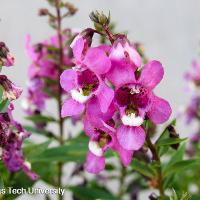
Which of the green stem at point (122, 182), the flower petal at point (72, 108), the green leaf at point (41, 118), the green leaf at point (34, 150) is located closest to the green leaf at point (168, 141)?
the flower petal at point (72, 108)

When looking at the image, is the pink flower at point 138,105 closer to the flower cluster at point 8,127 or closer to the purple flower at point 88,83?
the purple flower at point 88,83

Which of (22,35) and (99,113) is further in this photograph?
(22,35)

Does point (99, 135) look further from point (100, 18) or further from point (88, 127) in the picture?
point (100, 18)

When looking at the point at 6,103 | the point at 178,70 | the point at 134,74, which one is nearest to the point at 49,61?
the point at 6,103

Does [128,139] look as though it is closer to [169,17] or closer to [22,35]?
[22,35]

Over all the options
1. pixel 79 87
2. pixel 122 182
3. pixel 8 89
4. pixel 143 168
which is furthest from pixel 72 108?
pixel 122 182
